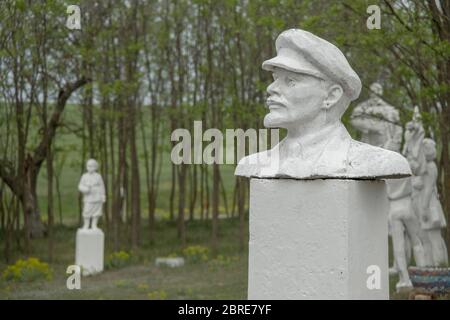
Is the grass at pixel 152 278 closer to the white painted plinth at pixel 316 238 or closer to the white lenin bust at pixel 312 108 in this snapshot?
the white painted plinth at pixel 316 238

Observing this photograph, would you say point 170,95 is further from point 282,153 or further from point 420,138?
point 282,153

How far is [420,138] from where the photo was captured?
442 inches

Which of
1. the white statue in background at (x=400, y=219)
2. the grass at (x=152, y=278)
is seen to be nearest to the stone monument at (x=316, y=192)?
the grass at (x=152, y=278)

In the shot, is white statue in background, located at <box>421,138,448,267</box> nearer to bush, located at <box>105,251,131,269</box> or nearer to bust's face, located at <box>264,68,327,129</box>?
bush, located at <box>105,251,131,269</box>

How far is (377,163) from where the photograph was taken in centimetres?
508

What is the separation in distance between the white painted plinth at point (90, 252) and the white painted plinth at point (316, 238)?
9.73 m

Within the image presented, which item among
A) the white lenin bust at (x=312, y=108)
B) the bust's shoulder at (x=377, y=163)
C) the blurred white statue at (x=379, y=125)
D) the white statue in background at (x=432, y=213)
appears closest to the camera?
the bust's shoulder at (x=377, y=163)

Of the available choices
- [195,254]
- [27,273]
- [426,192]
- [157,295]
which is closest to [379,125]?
[426,192]

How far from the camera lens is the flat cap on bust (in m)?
5.25

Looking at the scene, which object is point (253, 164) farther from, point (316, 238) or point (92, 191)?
point (92, 191)

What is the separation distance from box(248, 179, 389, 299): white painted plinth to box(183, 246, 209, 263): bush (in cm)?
1036

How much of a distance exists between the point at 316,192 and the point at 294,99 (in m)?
0.61

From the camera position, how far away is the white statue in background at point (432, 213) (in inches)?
468

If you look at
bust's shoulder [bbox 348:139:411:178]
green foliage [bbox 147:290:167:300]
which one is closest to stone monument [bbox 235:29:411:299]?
bust's shoulder [bbox 348:139:411:178]
